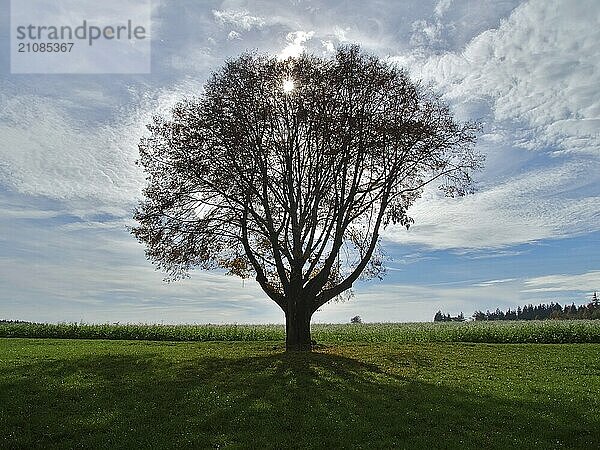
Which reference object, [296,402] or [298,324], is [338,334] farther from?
[296,402]

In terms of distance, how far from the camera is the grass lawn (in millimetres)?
14281

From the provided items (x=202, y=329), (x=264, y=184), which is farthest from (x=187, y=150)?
(x=202, y=329)

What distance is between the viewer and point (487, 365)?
2536cm

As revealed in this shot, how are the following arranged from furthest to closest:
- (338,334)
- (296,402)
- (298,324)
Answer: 1. (338,334)
2. (298,324)
3. (296,402)

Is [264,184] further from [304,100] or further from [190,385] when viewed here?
[190,385]

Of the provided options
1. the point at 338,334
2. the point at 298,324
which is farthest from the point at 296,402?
the point at 338,334

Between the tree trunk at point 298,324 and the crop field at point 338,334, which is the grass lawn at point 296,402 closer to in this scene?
the tree trunk at point 298,324

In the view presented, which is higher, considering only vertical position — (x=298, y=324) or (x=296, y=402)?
(x=298, y=324)

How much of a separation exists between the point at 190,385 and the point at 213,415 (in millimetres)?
4058

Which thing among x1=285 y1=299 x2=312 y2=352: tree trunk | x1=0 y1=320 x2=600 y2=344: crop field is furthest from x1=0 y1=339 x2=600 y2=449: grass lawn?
x1=0 y1=320 x2=600 y2=344: crop field

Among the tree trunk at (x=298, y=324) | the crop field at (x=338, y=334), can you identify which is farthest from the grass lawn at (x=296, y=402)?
the crop field at (x=338, y=334)

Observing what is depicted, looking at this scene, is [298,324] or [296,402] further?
[298,324]

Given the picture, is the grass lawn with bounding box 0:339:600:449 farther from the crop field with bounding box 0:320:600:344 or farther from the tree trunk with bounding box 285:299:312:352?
the crop field with bounding box 0:320:600:344

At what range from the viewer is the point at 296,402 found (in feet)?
57.0
